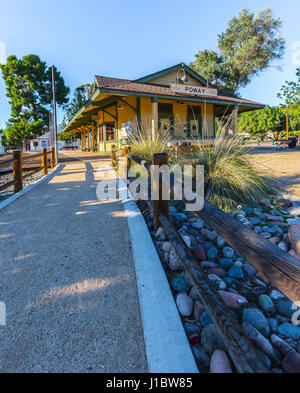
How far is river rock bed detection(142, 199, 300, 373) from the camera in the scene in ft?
4.39

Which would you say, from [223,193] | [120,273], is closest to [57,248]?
[120,273]

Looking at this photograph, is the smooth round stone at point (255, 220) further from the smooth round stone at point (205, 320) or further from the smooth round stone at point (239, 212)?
the smooth round stone at point (205, 320)

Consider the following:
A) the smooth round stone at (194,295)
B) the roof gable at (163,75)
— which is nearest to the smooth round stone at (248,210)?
the smooth round stone at (194,295)

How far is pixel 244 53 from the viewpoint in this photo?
27.1 meters

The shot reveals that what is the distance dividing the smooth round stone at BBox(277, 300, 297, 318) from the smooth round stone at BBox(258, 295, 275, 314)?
0.21 ft

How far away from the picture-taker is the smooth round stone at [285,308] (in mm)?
1729

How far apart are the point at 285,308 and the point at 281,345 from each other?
421mm

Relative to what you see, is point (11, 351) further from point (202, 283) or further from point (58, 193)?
point (58, 193)

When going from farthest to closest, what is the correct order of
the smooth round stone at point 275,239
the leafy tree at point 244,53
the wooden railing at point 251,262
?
the leafy tree at point 244,53 < the smooth round stone at point 275,239 < the wooden railing at point 251,262

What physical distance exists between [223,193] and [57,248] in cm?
270

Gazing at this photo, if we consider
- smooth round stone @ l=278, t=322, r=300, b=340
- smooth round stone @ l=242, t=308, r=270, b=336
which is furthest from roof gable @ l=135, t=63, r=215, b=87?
smooth round stone @ l=278, t=322, r=300, b=340

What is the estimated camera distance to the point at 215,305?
1281 mm
